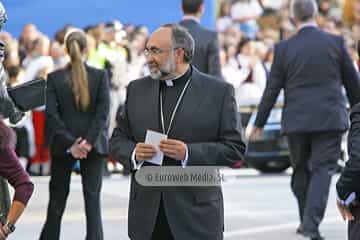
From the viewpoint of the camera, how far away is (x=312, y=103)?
37.5ft

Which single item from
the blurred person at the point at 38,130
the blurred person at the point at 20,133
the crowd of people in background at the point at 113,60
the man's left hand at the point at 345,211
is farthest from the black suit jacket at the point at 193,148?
the blurred person at the point at 38,130

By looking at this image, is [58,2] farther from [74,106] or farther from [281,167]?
[74,106]

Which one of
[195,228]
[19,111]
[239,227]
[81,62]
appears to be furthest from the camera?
[239,227]

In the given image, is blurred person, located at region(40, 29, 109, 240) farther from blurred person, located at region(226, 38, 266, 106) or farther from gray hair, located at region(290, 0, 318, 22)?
blurred person, located at region(226, 38, 266, 106)

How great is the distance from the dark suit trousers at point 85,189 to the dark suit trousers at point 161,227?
325cm

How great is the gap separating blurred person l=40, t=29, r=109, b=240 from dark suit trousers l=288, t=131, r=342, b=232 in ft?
6.39

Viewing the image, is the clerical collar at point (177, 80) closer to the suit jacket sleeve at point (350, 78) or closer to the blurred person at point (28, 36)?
the suit jacket sleeve at point (350, 78)

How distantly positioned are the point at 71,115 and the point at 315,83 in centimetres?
236

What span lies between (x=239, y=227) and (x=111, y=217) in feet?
4.80

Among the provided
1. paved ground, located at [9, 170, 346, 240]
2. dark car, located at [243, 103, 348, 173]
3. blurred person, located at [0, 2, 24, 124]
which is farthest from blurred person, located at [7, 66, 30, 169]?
blurred person, located at [0, 2, 24, 124]

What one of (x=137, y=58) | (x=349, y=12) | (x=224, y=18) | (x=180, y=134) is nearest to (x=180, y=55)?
(x=180, y=134)

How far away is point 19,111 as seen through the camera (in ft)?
26.6

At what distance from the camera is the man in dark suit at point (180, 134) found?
7.17 metres

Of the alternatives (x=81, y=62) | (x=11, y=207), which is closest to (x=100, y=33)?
(x=81, y=62)
